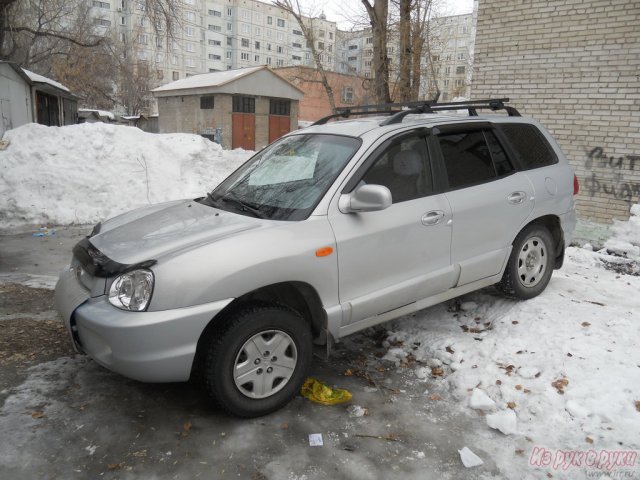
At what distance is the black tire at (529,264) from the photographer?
14.8 ft

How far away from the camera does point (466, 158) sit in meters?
4.16

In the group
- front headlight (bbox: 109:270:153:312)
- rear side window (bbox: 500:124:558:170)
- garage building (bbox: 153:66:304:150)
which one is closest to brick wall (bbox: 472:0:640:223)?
rear side window (bbox: 500:124:558:170)

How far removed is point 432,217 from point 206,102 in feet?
103

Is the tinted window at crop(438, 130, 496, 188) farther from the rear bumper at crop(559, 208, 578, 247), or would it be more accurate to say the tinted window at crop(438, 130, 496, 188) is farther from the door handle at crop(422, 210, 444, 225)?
the rear bumper at crop(559, 208, 578, 247)

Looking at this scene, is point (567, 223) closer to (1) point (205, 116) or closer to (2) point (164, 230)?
(2) point (164, 230)

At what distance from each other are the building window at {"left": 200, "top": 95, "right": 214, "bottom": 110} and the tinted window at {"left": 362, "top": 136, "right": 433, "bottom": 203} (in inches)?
1198

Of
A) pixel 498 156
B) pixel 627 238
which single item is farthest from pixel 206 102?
pixel 498 156

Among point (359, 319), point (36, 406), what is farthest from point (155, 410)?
point (359, 319)

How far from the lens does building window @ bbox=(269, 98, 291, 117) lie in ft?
113

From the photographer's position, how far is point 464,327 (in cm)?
444

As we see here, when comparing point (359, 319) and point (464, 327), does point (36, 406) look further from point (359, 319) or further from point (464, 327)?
point (464, 327)

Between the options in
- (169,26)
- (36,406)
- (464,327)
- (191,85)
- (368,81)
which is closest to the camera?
(36,406)

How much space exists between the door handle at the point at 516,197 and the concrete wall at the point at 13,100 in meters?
15.8

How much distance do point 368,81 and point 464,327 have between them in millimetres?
12120
